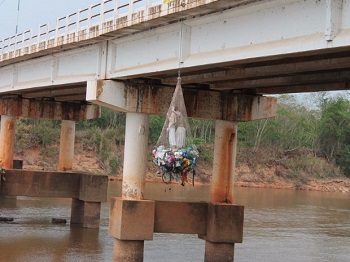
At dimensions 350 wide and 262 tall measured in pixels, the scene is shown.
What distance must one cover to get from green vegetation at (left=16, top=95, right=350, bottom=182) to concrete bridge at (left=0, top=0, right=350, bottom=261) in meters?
43.5

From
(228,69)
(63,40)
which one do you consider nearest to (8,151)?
(63,40)

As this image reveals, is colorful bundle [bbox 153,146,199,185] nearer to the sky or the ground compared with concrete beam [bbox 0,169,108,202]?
nearer to the sky

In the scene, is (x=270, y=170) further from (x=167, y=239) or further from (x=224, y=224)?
(x=224, y=224)

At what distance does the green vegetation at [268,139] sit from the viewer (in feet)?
229

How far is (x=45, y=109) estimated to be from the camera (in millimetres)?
35219

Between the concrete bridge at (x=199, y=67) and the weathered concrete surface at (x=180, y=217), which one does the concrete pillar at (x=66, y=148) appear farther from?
the weathered concrete surface at (x=180, y=217)

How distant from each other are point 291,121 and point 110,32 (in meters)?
72.7

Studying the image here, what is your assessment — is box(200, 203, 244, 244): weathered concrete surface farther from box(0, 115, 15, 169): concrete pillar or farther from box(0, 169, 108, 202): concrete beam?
box(0, 115, 15, 169): concrete pillar

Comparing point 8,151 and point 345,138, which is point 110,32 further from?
point 345,138

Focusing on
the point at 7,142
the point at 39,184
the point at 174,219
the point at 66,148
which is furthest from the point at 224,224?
the point at 7,142

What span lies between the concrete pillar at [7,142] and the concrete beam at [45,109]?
1.35 ft

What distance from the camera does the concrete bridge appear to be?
13703 millimetres

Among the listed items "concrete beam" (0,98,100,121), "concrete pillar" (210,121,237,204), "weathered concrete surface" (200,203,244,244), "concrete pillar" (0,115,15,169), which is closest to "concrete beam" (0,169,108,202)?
"concrete pillar" (0,115,15,169)

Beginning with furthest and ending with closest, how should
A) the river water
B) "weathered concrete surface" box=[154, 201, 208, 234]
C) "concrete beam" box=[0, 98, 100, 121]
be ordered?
"concrete beam" box=[0, 98, 100, 121]
the river water
"weathered concrete surface" box=[154, 201, 208, 234]
